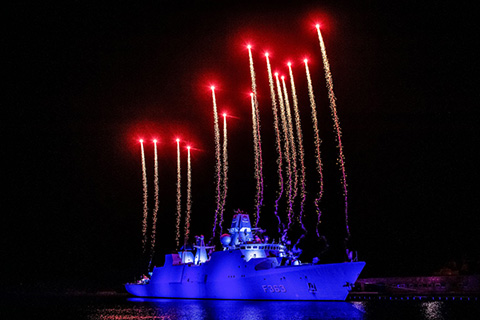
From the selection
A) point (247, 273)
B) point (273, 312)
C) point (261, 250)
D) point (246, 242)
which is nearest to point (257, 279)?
point (247, 273)

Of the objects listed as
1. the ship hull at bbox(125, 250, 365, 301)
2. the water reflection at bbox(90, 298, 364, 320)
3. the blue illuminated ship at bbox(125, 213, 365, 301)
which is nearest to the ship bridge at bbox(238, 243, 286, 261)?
the blue illuminated ship at bbox(125, 213, 365, 301)

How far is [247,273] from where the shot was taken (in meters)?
46.0

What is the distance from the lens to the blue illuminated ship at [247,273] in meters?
40.4

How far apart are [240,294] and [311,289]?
9.29 metres

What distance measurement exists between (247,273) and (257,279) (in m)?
1.34

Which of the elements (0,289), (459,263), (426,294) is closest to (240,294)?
(426,294)

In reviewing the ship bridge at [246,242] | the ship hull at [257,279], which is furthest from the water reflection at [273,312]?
the ship bridge at [246,242]

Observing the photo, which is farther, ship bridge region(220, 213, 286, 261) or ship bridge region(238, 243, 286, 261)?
ship bridge region(220, 213, 286, 261)

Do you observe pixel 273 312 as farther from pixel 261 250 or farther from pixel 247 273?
pixel 261 250

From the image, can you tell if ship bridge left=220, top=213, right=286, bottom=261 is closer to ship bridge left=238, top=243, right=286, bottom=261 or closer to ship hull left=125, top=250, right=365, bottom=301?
ship bridge left=238, top=243, right=286, bottom=261

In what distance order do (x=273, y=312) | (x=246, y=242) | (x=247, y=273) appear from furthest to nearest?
(x=246, y=242) → (x=247, y=273) → (x=273, y=312)

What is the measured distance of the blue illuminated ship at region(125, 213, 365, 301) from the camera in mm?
40438

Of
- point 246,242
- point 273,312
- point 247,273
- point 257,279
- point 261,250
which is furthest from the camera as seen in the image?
point 246,242

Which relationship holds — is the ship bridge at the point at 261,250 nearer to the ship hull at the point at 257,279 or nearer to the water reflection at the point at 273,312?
the ship hull at the point at 257,279
